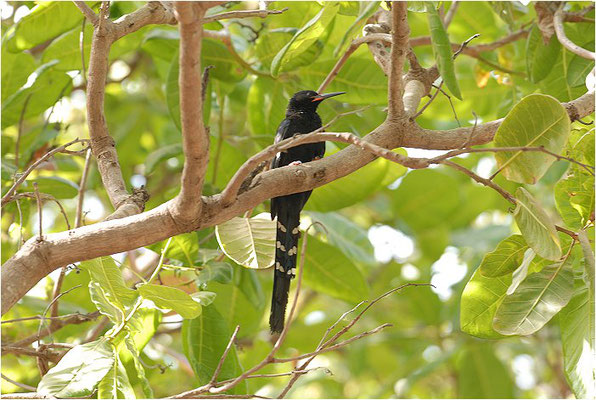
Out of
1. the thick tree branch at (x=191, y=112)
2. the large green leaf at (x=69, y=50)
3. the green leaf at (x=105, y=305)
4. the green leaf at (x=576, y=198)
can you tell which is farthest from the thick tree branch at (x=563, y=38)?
the large green leaf at (x=69, y=50)

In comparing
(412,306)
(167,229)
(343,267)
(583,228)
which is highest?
(167,229)

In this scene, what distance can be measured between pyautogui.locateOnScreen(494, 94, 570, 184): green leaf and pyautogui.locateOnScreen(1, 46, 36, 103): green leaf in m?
2.03

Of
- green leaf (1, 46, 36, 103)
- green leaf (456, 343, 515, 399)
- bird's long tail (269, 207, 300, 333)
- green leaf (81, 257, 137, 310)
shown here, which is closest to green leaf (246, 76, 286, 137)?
bird's long tail (269, 207, 300, 333)

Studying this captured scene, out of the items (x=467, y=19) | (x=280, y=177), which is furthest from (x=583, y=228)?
(x=467, y=19)

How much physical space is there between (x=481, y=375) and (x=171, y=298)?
8.46ft

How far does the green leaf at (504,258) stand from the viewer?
1.93 metres

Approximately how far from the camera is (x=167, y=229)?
167cm

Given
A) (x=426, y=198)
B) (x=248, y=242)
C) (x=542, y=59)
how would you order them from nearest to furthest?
(x=248, y=242) < (x=542, y=59) < (x=426, y=198)

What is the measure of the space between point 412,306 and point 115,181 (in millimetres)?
2744

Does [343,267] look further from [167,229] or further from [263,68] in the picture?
[167,229]

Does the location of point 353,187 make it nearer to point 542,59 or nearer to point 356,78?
point 356,78

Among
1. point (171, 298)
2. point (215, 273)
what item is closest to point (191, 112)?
point (171, 298)

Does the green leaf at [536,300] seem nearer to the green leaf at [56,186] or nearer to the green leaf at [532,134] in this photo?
the green leaf at [532,134]

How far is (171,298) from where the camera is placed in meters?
1.87
